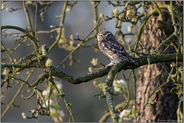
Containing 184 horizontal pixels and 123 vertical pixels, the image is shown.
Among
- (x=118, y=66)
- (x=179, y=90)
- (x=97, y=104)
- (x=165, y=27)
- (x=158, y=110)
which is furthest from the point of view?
(x=97, y=104)

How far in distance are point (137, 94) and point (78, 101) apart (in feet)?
35.3

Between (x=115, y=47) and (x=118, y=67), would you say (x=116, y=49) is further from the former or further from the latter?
(x=118, y=67)

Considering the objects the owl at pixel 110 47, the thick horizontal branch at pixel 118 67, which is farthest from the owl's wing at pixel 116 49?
the thick horizontal branch at pixel 118 67

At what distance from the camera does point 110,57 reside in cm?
568

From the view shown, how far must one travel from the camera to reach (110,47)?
19.4 feet

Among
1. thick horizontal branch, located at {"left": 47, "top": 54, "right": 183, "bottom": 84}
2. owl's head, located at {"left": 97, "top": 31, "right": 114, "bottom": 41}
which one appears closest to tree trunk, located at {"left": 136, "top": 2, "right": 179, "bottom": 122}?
owl's head, located at {"left": 97, "top": 31, "right": 114, "bottom": 41}

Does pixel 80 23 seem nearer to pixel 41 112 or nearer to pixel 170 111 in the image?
pixel 170 111

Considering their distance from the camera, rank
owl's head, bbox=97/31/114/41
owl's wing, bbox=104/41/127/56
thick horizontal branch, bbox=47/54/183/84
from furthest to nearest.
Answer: owl's head, bbox=97/31/114/41, owl's wing, bbox=104/41/127/56, thick horizontal branch, bbox=47/54/183/84

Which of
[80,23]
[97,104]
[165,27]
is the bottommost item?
[97,104]

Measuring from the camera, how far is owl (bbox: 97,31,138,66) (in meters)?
5.48

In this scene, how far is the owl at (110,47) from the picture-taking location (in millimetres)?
5477

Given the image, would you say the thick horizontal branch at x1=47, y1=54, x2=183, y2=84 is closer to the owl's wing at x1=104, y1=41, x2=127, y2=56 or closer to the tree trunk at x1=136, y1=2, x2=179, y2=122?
the owl's wing at x1=104, y1=41, x2=127, y2=56

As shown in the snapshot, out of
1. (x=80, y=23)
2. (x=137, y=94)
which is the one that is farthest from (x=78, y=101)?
(x=137, y=94)

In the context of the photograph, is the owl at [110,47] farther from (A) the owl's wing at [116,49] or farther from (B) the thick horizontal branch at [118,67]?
(B) the thick horizontal branch at [118,67]
